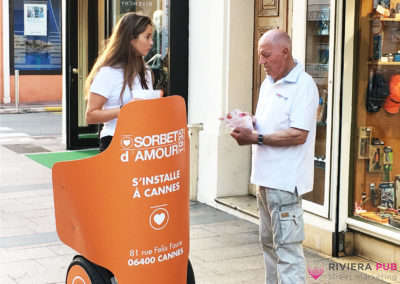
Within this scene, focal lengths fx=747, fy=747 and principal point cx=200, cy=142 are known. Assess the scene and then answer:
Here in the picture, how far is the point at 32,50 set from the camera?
2219cm

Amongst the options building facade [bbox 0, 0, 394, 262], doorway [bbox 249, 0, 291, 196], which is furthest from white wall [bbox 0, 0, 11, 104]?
doorway [bbox 249, 0, 291, 196]

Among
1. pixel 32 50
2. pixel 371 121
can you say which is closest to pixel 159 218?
pixel 371 121

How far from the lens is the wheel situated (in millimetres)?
4199

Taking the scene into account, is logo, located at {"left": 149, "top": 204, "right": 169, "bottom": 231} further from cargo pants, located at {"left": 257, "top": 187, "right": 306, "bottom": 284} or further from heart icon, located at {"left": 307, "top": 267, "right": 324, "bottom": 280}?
heart icon, located at {"left": 307, "top": 267, "right": 324, "bottom": 280}

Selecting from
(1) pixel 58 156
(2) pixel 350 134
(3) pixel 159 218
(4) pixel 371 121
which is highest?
(4) pixel 371 121

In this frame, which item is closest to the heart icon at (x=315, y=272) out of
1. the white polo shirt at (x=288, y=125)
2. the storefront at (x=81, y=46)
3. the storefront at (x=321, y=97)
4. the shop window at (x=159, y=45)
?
the storefront at (x=321, y=97)

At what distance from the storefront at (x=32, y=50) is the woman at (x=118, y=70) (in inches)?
675

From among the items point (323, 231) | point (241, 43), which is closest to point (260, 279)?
point (323, 231)

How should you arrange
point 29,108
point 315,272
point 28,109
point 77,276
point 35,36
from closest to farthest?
1. point 77,276
2. point 315,272
3. point 28,109
4. point 29,108
5. point 35,36

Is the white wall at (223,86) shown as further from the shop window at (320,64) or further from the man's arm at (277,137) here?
the man's arm at (277,137)

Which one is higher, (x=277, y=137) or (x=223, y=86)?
(x=223, y=86)

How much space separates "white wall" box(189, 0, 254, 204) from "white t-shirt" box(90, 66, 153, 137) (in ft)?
10.8

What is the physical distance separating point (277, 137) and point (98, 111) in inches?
43.0

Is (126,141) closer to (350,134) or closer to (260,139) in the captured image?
(260,139)
